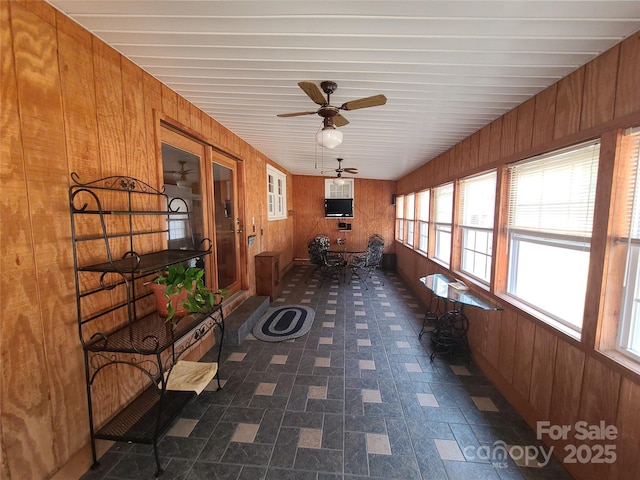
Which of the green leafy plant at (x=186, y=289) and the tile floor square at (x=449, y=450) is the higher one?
the green leafy plant at (x=186, y=289)

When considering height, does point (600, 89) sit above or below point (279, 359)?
above

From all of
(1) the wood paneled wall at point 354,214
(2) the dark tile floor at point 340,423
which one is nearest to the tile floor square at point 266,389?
(2) the dark tile floor at point 340,423

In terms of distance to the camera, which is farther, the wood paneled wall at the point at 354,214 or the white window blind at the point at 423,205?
the wood paneled wall at the point at 354,214

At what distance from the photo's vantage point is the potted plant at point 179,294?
160 cm

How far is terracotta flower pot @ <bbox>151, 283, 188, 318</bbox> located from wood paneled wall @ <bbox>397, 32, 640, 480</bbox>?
2.45m

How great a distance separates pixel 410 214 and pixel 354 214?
1.78m

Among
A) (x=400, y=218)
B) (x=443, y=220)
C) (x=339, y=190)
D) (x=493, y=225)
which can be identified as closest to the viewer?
(x=493, y=225)

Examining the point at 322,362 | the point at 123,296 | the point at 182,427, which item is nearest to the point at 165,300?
the point at 123,296

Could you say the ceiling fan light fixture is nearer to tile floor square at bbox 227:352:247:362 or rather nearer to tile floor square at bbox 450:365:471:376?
Result: tile floor square at bbox 227:352:247:362

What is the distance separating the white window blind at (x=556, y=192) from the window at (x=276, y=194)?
3.94m

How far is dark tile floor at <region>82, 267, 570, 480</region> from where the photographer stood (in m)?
1.51

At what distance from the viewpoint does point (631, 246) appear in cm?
132

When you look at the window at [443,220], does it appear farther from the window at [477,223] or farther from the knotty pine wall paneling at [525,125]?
the knotty pine wall paneling at [525,125]

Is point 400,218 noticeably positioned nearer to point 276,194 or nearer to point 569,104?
point 276,194
